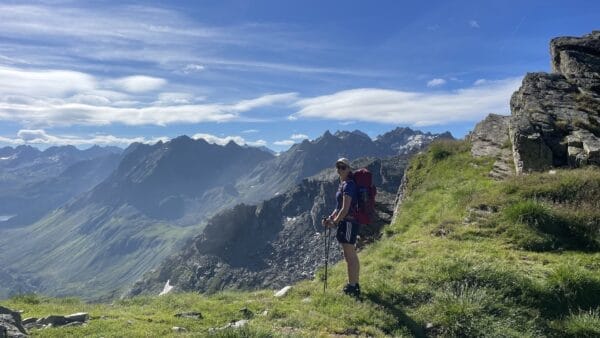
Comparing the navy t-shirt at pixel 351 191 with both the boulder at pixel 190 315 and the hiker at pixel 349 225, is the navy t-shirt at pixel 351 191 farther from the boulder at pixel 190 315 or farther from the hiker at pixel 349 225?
the boulder at pixel 190 315

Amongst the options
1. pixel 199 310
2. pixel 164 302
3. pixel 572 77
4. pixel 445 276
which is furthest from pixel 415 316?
pixel 572 77

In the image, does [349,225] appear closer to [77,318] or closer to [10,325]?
[77,318]

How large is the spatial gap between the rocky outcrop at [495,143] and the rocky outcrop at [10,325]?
74.4 feet

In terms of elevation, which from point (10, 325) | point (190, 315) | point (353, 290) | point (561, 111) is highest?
point (561, 111)

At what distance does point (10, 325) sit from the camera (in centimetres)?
1114

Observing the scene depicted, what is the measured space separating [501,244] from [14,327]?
16426 millimetres

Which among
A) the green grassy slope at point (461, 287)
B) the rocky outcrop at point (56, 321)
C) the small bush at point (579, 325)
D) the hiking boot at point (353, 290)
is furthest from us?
the hiking boot at point (353, 290)

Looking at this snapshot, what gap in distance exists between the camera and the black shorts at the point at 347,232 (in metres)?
15.0

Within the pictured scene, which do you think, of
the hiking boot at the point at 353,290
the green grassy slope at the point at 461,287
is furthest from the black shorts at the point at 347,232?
the green grassy slope at the point at 461,287

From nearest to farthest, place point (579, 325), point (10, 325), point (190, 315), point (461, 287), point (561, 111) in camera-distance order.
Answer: point (10, 325) → point (579, 325) → point (461, 287) → point (190, 315) → point (561, 111)

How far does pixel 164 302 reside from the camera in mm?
18109

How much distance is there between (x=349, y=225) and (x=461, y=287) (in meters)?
4.04

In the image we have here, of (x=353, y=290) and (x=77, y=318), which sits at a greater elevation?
(x=353, y=290)

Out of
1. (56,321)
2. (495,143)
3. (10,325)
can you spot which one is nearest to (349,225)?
(56,321)
